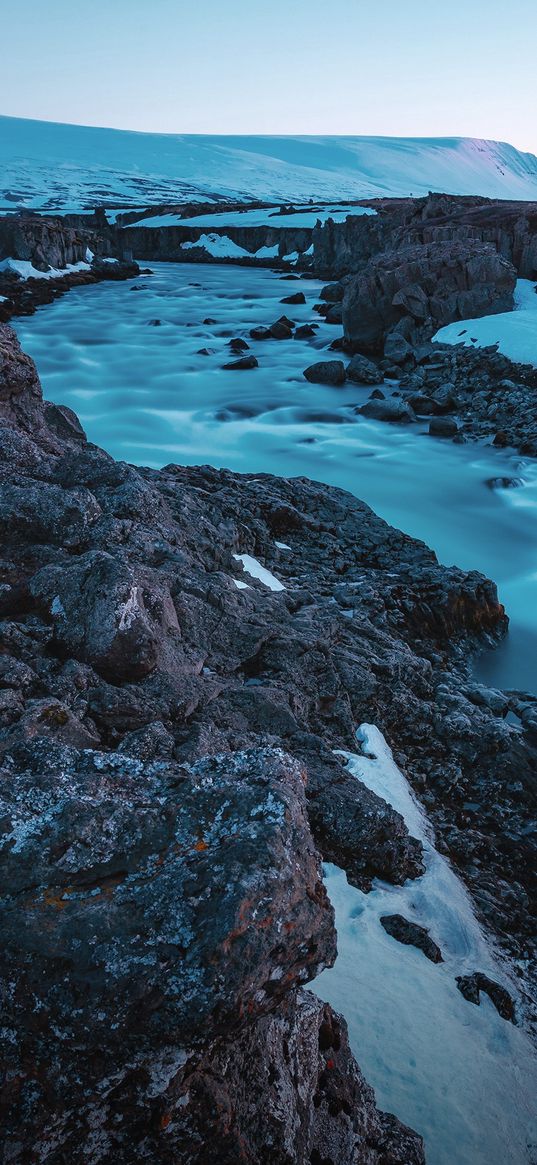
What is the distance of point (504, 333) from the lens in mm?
19703

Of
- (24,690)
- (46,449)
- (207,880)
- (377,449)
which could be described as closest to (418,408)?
(377,449)

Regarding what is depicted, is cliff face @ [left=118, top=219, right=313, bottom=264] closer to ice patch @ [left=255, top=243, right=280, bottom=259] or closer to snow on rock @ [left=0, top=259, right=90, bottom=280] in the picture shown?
ice patch @ [left=255, top=243, right=280, bottom=259]

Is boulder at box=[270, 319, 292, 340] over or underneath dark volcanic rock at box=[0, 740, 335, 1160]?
underneath

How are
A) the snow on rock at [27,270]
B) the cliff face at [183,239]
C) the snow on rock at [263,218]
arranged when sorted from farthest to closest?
the snow on rock at [263,218] → the cliff face at [183,239] → the snow on rock at [27,270]

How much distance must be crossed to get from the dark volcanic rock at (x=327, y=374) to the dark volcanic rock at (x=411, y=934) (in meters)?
16.6

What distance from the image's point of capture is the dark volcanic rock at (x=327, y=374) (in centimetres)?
1889

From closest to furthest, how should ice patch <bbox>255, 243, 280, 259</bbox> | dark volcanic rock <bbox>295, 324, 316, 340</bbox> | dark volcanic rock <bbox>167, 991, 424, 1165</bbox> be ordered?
dark volcanic rock <bbox>167, 991, 424, 1165</bbox> → dark volcanic rock <bbox>295, 324, 316, 340</bbox> → ice patch <bbox>255, 243, 280, 259</bbox>

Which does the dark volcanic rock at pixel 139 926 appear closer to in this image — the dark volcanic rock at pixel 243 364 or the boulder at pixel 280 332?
the dark volcanic rock at pixel 243 364

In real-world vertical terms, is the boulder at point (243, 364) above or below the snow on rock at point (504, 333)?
below

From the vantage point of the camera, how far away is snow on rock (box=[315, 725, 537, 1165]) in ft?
9.64

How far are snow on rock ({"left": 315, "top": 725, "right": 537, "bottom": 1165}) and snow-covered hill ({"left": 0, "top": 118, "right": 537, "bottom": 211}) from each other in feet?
294

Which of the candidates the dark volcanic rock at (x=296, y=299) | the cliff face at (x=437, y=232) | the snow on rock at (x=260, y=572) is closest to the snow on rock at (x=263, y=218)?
the cliff face at (x=437, y=232)

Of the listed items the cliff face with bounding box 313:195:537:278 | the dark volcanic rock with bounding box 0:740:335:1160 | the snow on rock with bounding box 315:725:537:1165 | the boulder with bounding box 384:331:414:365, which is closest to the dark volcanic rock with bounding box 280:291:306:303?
the cliff face with bounding box 313:195:537:278

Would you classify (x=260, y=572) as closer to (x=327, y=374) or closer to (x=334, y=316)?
(x=327, y=374)
